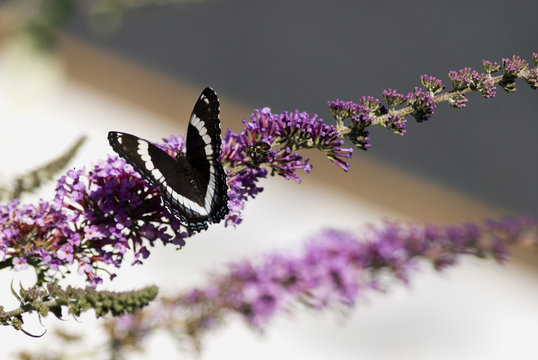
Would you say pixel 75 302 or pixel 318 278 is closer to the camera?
pixel 75 302

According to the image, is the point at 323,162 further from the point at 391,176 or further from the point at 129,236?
the point at 129,236

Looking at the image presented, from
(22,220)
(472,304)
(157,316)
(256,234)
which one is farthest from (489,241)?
(472,304)

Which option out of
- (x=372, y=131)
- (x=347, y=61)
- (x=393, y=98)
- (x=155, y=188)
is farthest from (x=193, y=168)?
(x=347, y=61)

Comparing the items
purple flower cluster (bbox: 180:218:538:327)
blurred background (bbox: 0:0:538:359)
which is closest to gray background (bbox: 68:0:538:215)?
blurred background (bbox: 0:0:538:359)

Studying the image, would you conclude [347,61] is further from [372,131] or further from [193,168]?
[193,168]

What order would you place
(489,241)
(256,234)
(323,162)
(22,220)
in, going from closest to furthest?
1. (22,220)
2. (489,241)
3. (256,234)
4. (323,162)

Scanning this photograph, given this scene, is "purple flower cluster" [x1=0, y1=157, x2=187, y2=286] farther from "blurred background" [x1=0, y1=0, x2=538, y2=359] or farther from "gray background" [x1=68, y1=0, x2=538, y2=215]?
"gray background" [x1=68, y1=0, x2=538, y2=215]
